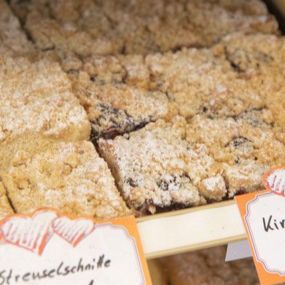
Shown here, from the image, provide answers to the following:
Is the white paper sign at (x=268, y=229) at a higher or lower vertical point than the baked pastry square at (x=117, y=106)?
lower

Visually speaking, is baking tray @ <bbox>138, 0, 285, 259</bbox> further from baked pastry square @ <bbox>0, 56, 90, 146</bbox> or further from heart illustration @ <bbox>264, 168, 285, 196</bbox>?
baked pastry square @ <bbox>0, 56, 90, 146</bbox>

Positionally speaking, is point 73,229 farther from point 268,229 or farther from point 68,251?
point 268,229

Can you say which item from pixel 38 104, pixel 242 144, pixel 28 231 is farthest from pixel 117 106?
pixel 28 231

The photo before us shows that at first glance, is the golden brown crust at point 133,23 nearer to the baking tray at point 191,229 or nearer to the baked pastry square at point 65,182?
the baked pastry square at point 65,182

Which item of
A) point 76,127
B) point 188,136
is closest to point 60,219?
point 76,127

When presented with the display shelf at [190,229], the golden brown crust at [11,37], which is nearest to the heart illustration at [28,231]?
the display shelf at [190,229]

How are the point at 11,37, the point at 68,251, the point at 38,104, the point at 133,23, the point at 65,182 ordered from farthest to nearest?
1. the point at 133,23
2. the point at 11,37
3. the point at 38,104
4. the point at 65,182
5. the point at 68,251

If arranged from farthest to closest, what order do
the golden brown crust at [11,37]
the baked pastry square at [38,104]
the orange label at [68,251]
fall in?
the golden brown crust at [11,37] < the baked pastry square at [38,104] < the orange label at [68,251]
